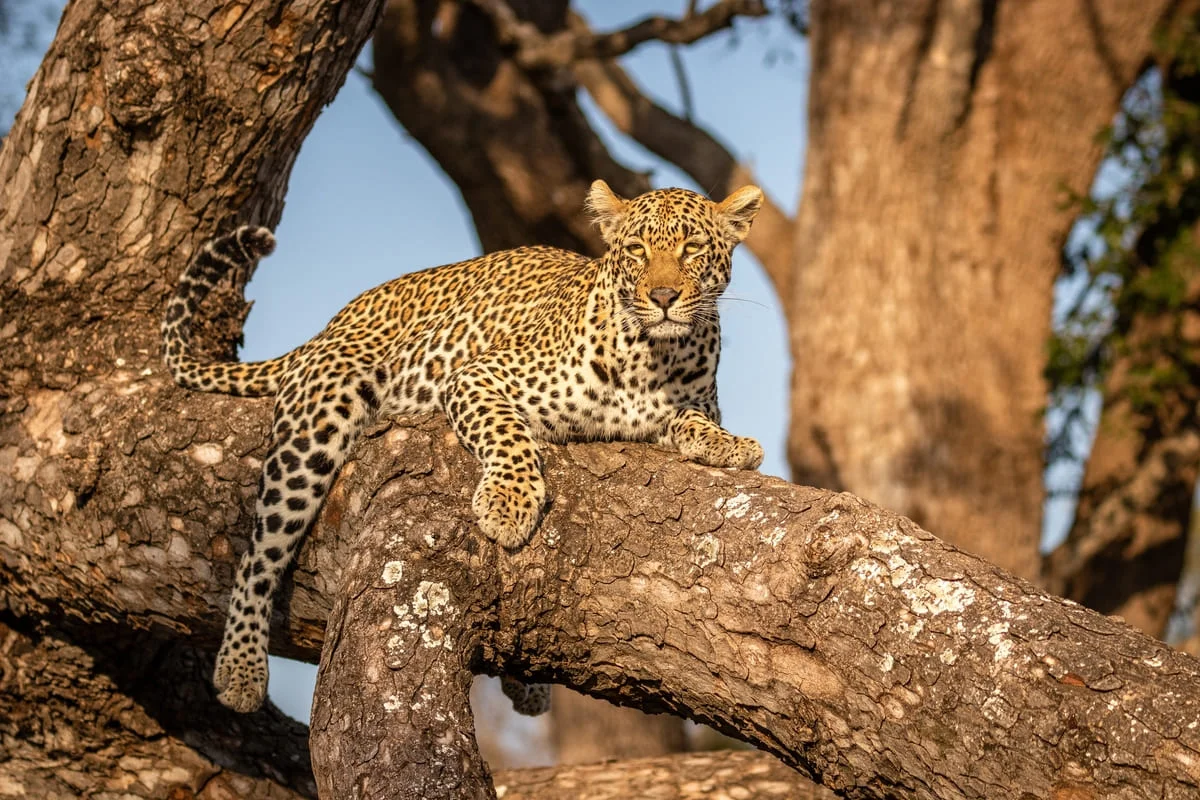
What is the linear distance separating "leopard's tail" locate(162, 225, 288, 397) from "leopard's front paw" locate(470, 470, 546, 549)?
6.12ft

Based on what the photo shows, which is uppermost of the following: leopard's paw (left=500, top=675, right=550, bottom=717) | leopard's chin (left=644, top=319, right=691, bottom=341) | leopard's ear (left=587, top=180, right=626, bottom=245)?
leopard's ear (left=587, top=180, right=626, bottom=245)

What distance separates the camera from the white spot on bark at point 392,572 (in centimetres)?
500

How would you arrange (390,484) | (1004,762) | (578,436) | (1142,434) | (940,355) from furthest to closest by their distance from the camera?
(1142,434), (940,355), (578,436), (390,484), (1004,762)

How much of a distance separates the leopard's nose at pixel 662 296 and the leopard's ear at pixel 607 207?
604 millimetres

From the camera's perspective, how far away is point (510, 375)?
20.6 ft

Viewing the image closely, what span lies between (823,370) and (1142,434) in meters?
3.14

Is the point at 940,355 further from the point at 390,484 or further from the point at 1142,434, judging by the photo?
the point at 390,484

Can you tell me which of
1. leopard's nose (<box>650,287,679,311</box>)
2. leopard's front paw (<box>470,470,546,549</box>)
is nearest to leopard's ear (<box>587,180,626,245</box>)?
leopard's nose (<box>650,287,679,311</box>)

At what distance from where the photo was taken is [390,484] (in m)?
5.52

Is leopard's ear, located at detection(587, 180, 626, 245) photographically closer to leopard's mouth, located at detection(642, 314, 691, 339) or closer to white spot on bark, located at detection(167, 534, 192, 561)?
leopard's mouth, located at detection(642, 314, 691, 339)

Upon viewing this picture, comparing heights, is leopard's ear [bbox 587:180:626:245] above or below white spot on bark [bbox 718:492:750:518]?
above

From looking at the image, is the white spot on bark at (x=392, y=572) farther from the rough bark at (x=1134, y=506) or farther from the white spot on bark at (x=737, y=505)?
the rough bark at (x=1134, y=506)

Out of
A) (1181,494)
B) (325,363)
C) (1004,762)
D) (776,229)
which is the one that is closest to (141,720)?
(325,363)

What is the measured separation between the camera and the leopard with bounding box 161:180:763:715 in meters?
5.90
